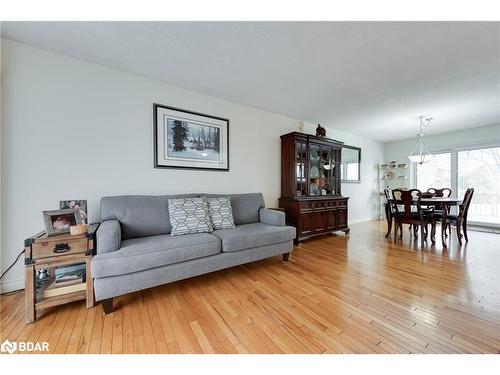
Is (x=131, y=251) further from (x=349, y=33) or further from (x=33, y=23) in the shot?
(x=349, y=33)

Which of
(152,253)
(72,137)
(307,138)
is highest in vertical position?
(307,138)

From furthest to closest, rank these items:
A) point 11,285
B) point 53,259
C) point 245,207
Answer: point 245,207 < point 11,285 < point 53,259

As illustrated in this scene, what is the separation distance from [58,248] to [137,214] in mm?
646

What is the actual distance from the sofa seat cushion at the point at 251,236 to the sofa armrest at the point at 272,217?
0.41 feet

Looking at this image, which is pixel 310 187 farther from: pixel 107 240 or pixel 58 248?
pixel 58 248

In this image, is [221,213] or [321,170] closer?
[221,213]

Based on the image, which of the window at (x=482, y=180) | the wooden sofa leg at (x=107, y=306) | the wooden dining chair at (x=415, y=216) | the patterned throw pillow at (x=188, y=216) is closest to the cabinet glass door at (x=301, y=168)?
the wooden dining chair at (x=415, y=216)

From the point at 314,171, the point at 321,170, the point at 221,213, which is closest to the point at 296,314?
the point at 221,213

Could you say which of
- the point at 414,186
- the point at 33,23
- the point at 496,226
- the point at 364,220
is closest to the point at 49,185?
the point at 33,23

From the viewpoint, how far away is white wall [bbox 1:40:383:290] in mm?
1771

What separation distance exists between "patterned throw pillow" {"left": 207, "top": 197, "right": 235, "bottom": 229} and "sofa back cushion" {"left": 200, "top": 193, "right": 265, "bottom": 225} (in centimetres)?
17

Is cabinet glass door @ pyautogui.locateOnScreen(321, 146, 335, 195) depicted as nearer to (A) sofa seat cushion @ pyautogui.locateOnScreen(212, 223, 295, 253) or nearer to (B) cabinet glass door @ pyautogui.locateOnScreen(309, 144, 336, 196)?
(B) cabinet glass door @ pyautogui.locateOnScreen(309, 144, 336, 196)

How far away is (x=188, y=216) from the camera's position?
2119 millimetres

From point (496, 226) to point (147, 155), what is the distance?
7.07 m
